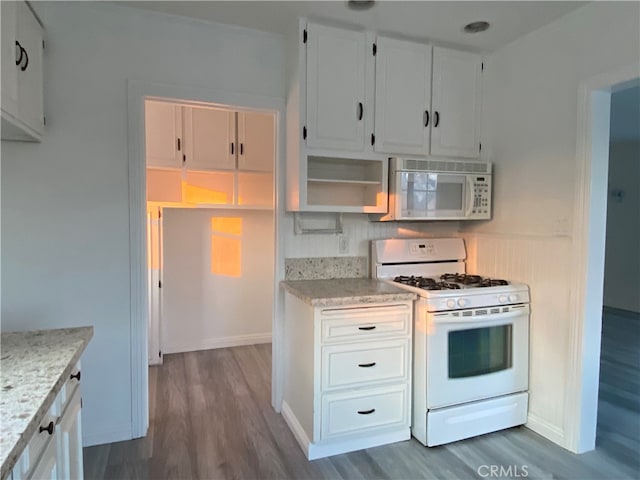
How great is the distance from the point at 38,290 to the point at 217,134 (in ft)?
6.77

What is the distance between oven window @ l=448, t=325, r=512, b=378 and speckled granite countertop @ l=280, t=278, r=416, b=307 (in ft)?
1.31

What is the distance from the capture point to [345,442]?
2.30 meters

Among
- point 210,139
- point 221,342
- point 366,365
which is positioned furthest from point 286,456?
point 210,139

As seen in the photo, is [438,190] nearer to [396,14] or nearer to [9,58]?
[396,14]

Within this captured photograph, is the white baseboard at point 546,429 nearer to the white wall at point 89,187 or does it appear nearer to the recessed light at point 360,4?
the white wall at point 89,187

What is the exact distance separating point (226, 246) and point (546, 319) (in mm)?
2969

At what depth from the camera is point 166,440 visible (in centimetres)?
242

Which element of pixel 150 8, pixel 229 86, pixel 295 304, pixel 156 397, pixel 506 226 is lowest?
pixel 156 397

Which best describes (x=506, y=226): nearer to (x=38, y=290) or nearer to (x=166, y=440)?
(x=166, y=440)

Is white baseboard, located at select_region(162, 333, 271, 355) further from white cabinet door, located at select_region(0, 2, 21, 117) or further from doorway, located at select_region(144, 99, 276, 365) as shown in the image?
white cabinet door, located at select_region(0, 2, 21, 117)

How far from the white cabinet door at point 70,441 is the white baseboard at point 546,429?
8.15 ft

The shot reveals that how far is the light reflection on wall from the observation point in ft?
13.7

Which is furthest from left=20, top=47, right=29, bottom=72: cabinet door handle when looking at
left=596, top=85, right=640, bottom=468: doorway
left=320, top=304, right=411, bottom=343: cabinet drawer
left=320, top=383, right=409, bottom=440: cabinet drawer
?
left=596, top=85, right=640, bottom=468: doorway

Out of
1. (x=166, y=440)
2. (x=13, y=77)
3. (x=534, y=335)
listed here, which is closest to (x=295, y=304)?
(x=166, y=440)
